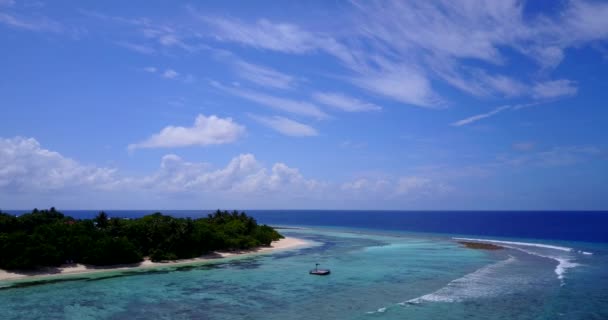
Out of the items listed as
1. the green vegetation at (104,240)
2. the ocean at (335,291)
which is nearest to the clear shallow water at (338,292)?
the ocean at (335,291)

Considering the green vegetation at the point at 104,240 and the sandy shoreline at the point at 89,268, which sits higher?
the green vegetation at the point at 104,240

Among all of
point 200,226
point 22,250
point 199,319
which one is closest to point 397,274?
point 199,319

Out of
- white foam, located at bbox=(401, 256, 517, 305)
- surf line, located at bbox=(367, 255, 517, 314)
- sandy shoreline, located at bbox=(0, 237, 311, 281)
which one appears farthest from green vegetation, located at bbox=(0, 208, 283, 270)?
white foam, located at bbox=(401, 256, 517, 305)

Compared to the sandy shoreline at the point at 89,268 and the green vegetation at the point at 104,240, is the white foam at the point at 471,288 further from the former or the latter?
the green vegetation at the point at 104,240

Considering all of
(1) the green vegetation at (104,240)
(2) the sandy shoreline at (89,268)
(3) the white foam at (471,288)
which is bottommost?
(2) the sandy shoreline at (89,268)

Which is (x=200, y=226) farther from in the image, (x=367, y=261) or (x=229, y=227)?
(x=367, y=261)

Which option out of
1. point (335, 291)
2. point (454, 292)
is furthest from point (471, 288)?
point (335, 291)
